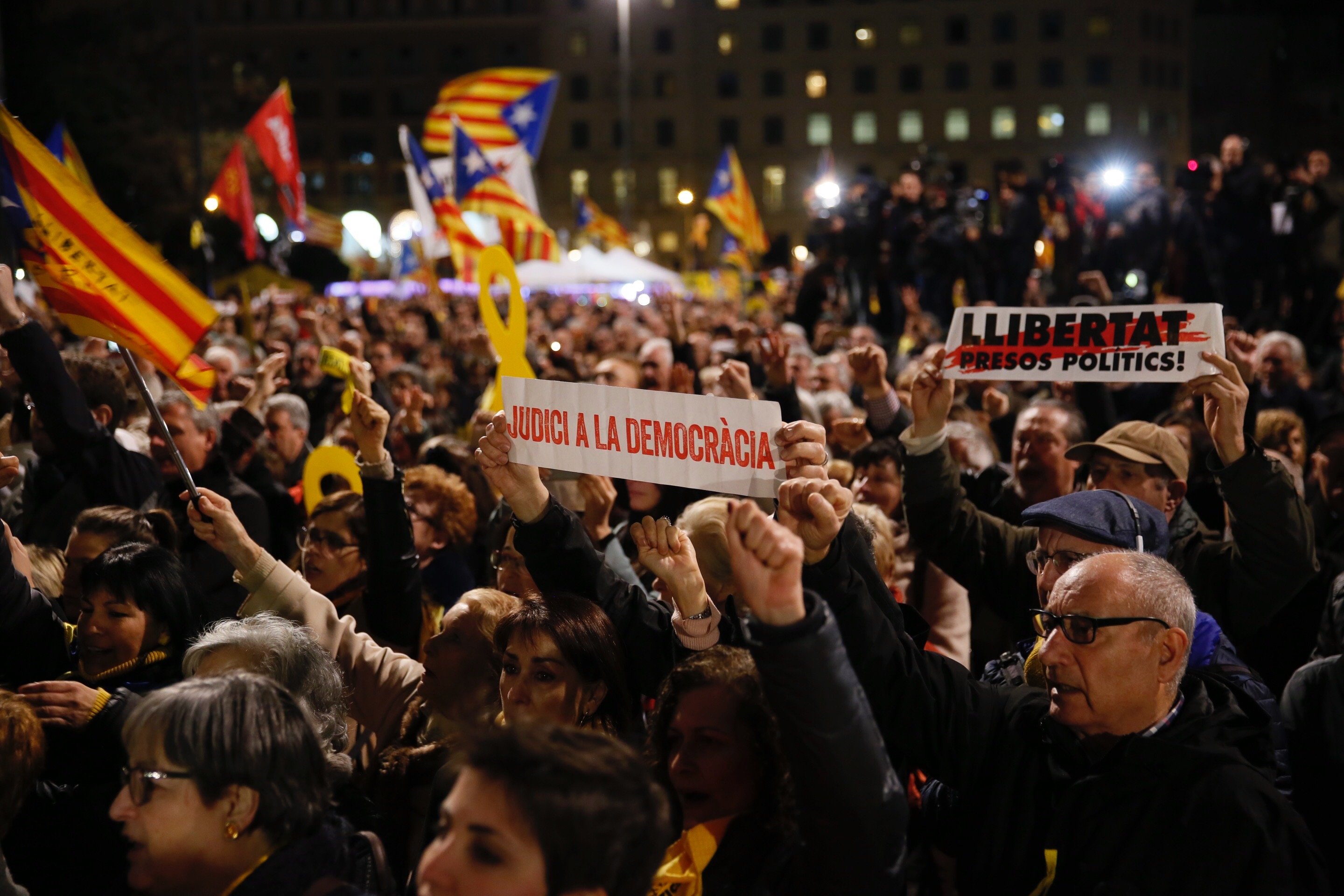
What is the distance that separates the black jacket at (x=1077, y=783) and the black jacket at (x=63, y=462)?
3283 millimetres

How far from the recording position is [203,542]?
5.19 meters

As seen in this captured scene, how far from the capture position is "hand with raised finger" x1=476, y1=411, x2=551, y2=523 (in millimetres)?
3689

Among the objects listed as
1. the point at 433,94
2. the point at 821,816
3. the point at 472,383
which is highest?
the point at 433,94

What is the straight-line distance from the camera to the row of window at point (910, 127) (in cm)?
7700

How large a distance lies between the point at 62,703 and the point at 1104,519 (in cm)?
A: 258

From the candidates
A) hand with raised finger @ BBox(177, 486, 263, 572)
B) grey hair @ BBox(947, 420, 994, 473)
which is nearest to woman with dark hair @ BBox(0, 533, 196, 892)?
hand with raised finger @ BBox(177, 486, 263, 572)

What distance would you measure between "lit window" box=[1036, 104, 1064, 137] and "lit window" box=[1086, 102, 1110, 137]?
54.7 inches

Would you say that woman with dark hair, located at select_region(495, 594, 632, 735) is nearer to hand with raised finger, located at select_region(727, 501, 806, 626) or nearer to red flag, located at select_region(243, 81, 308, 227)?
hand with raised finger, located at select_region(727, 501, 806, 626)

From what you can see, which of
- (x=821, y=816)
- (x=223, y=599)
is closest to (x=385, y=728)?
(x=223, y=599)

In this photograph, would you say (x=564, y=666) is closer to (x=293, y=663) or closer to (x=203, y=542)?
(x=293, y=663)

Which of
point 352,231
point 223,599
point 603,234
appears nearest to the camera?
point 223,599

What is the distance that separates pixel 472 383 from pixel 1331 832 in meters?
9.49

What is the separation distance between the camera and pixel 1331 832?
3.64 meters

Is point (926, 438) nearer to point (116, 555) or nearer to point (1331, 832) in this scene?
point (1331, 832)
